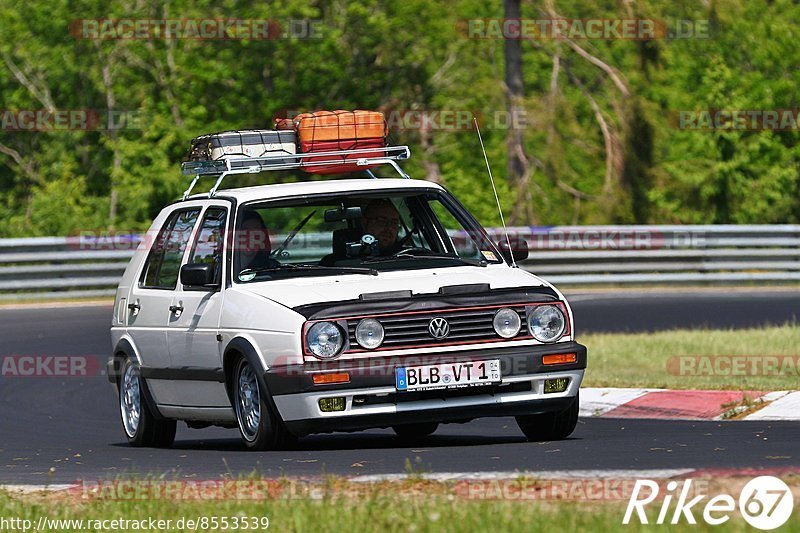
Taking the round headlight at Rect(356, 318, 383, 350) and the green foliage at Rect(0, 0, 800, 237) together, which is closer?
the round headlight at Rect(356, 318, 383, 350)

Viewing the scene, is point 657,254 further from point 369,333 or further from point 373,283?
point 369,333

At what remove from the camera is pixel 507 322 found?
1017 cm

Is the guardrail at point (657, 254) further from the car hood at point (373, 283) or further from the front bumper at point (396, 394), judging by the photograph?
the front bumper at point (396, 394)

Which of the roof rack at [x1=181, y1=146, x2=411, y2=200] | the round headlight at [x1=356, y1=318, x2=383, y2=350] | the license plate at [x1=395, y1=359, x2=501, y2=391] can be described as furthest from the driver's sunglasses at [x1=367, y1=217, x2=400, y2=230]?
the license plate at [x1=395, y1=359, x2=501, y2=391]

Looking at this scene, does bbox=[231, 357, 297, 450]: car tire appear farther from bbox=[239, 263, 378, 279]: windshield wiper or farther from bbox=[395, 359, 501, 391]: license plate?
bbox=[395, 359, 501, 391]: license plate

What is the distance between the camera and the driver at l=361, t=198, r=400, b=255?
11356 mm

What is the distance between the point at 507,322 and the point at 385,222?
159 centimetres

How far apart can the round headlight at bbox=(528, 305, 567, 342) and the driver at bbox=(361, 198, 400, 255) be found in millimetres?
1431

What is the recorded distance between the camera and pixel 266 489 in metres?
7.84

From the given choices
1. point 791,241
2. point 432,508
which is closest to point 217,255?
point 432,508

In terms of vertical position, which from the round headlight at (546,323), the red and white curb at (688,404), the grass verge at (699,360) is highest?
the round headlight at (546,323)

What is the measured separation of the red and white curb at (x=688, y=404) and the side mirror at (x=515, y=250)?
2289mm

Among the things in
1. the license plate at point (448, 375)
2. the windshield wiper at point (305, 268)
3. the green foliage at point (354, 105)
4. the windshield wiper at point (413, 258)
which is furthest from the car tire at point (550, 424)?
the green foliage at point (354, 105)

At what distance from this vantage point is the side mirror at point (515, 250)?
11266mm
